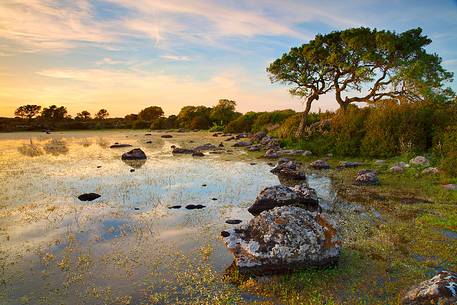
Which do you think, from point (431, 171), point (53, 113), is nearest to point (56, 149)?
point (431, 171)

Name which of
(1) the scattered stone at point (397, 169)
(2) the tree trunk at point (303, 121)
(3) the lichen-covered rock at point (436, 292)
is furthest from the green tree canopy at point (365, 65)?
(3) the lichen-covered rock at point (436, 292)

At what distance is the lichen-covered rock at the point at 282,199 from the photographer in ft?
37.7

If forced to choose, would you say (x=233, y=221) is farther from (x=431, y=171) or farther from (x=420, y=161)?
(x=420, y=161)

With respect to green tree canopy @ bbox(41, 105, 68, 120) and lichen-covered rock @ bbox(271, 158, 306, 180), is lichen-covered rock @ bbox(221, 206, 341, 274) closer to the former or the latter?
lichen-covered rock @ bbox(271, 158, 306, 180)

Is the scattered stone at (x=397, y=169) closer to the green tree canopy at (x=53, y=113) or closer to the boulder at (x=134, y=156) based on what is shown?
the boulder at (x=134, y=156)

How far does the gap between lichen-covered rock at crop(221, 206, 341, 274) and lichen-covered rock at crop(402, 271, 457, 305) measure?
176cm

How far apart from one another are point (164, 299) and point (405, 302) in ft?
13.6

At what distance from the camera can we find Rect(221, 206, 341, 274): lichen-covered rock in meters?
7.04

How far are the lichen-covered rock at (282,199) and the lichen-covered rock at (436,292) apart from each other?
583 cm

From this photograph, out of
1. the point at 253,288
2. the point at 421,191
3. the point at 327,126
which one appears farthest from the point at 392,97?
the point at 253,288

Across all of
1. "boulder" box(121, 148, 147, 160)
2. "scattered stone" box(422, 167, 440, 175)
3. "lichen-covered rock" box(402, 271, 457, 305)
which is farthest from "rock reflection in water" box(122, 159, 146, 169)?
"lichen-covered rock" box(402, 271, 457, 305)

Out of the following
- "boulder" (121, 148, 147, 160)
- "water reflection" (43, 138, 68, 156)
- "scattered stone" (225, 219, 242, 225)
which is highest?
"boulder" (121, 148, 147, 160)

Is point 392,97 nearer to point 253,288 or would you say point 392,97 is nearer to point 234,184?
point 234,184

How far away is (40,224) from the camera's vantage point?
1067 cm
